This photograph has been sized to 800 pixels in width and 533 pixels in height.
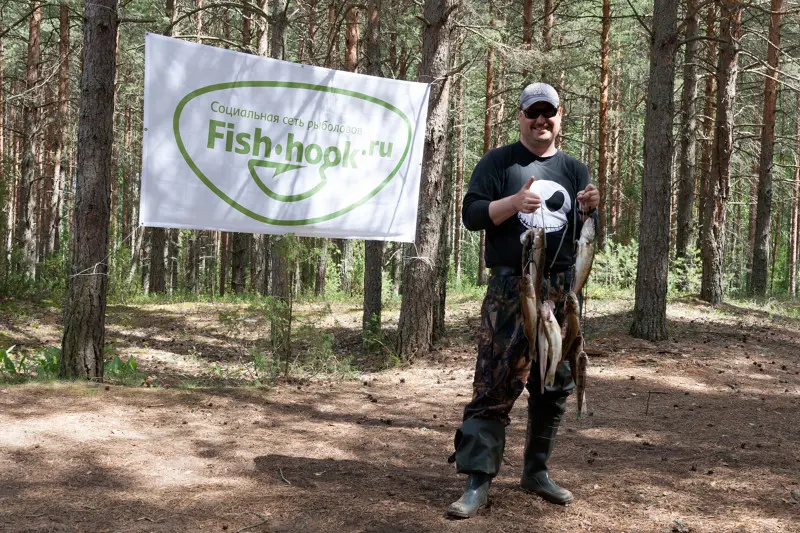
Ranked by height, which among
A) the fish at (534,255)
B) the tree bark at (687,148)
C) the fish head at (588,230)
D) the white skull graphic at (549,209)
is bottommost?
the fish at (534,255)

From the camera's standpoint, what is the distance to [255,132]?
6.90 metres

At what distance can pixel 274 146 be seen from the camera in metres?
7.00

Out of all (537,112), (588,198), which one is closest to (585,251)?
(588,198)

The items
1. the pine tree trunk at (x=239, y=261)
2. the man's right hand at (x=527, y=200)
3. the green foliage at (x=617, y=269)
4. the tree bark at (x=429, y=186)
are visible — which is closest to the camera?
the man's right hand at (x=527, y=200)

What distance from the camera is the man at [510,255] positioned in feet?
11.6

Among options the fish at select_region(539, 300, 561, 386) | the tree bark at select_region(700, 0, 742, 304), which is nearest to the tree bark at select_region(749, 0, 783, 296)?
the tree bark at select_region(700, 0, 742, 304)

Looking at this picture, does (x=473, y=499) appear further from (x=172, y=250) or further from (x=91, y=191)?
(x=172, y=250)

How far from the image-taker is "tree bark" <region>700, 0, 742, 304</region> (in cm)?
1384

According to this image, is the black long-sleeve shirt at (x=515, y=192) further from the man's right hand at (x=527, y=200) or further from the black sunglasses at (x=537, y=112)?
the man's right hand at (x=527, y=200)

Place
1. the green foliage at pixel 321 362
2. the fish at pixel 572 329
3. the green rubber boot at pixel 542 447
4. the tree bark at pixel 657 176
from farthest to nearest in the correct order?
the tree bark at pixel 657 176 → the green foliage at pixel 321 362 → the green rubber boot at pixel 542 447 → the fish at pixel 572 329

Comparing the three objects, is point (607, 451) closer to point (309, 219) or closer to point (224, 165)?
point (309, 219)

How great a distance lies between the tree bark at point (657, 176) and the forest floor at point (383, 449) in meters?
0.61

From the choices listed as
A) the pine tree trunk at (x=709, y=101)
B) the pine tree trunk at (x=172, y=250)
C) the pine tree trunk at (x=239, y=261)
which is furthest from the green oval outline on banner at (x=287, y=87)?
the pine tree trunk at (x=172, y=250)

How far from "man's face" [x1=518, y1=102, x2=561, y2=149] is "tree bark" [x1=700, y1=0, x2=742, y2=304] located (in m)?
11.7
